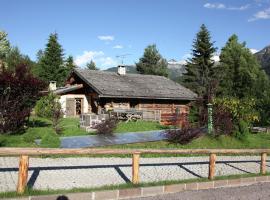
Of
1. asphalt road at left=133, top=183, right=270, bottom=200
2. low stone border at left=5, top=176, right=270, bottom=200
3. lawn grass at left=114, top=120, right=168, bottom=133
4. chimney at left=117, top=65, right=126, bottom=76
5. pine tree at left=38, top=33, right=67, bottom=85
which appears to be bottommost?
asphalt road at left=133, top=183, right=270, bottom=200

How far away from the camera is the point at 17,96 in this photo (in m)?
16.9

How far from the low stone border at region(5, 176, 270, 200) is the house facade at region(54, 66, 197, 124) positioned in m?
18.9

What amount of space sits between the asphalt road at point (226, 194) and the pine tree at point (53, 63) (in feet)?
176

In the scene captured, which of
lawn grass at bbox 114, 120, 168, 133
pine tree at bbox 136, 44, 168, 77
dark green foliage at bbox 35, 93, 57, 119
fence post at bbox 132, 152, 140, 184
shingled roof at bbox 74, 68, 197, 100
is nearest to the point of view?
fence post at bbox 132, 152, 140, 184

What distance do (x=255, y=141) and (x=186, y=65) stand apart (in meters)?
38.0

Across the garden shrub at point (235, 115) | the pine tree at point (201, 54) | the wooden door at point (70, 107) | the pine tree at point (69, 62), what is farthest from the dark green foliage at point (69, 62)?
the garden shrub at point (235, 115)

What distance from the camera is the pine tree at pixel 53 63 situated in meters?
61.2

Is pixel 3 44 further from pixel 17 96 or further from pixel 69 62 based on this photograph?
pixel 17 96

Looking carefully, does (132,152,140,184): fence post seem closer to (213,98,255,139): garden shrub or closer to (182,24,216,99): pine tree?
(213,98,255,139): garden shrub

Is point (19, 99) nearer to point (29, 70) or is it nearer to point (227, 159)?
point (29, 70)

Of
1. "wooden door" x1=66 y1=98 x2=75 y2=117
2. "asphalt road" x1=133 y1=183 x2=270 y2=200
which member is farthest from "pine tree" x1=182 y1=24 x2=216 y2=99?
"asphalt road" x1=133 y1=183 x2=270 y2=200

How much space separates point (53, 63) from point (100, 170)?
175ft

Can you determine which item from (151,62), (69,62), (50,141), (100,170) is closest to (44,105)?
(50,141)

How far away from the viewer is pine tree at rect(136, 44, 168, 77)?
75.1 meters
